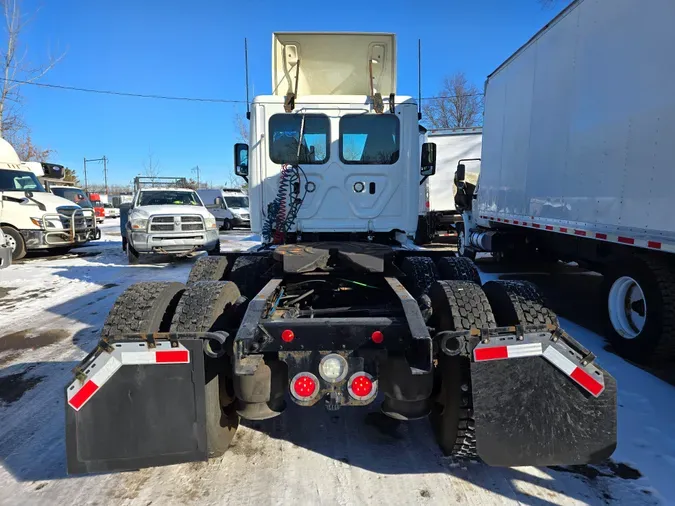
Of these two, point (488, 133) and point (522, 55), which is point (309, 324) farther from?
point (488, 133)

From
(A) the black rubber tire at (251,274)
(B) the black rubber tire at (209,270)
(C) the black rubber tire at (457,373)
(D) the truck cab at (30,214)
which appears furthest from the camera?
(D) the truck cab at (30,214)

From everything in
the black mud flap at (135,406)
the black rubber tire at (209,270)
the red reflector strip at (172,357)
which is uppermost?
the black rubber tire at (209,270)

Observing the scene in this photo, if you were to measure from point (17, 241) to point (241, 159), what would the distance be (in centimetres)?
927

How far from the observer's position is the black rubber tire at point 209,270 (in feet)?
13.9

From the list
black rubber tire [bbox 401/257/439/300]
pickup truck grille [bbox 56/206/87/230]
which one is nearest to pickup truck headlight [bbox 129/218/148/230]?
pickup truck grille [bbox 56/206/87/230]

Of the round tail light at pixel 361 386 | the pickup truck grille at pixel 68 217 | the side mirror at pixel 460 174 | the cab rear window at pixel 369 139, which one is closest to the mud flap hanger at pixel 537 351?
the round tail light at pixel 361 386

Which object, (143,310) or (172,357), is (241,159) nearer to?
(143,310)

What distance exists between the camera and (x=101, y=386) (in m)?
2.27

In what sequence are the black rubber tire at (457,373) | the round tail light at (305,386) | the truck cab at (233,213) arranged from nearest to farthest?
the round tail light at (305,386), the black rubber tire at (457,373), the truck cab at (233,213)

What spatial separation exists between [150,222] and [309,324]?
9.13 meters

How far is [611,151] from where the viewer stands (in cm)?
455

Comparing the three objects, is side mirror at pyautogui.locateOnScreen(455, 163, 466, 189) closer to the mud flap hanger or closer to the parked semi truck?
the parked semi truck

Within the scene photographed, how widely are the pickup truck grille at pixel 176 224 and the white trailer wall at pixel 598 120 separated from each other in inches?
288

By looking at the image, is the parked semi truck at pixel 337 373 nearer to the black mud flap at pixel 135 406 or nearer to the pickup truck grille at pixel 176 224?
the black mud flap at pixel 135 406
